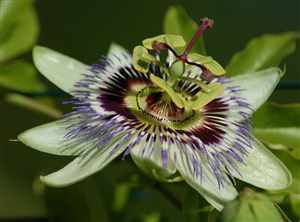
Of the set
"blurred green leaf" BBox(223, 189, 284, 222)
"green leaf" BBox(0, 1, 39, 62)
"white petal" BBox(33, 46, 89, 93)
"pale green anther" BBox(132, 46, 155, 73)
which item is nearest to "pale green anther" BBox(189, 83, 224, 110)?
"pale green anther" BBox(132, 46, 155, 73)

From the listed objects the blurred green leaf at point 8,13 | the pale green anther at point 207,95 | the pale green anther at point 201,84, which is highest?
the blurred green leaf at point 8,13

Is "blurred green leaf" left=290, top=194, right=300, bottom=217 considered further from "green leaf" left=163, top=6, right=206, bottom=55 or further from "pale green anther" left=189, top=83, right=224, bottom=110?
"green leaf" left=163, top=6, right=206, bottom=55

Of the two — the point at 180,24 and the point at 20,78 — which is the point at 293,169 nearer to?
the point at 180,24

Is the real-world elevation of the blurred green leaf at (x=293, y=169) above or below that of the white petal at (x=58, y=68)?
below

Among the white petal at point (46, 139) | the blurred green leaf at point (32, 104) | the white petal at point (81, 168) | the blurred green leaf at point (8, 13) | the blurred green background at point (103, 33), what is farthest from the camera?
the blurred green background at point (103, 33)

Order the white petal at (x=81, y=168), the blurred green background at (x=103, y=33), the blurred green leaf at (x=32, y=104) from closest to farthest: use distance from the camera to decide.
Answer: the white petal at (x=81, y=168) < the blurred green leaf at (x=32, y=104) < the blurred green background at (x=103, y=33)

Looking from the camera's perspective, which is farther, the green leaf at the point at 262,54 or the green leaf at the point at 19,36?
the green leaf at the point at 19,36

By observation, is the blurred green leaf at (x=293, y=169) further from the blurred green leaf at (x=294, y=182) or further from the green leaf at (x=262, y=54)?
the green leaf at (x=262, y=54)

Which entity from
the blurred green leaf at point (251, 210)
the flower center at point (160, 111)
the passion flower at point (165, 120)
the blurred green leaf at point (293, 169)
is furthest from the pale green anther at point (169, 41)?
the blurred green leaf at point (251, 210)
